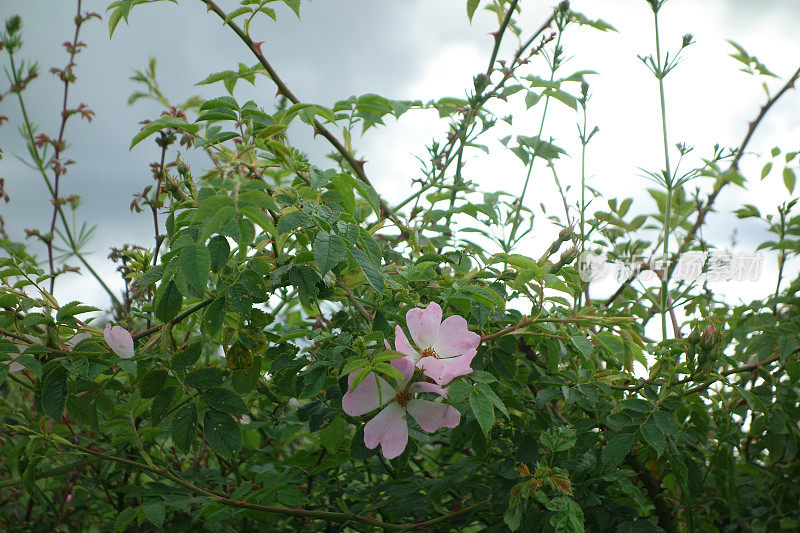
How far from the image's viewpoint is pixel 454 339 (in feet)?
3.18

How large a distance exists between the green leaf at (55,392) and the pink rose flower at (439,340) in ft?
1.85

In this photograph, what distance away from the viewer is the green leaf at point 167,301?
0.97 metres

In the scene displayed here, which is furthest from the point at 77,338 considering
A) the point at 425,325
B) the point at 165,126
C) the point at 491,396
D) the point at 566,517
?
the point at 566,517

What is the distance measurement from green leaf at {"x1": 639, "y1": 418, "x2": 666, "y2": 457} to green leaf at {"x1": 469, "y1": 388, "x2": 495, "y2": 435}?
12.6 inches

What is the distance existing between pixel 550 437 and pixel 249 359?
0.52 meters

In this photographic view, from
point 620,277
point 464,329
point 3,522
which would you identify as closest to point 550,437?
point 464,329

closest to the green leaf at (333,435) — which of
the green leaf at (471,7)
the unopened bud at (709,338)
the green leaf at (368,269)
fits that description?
the green leaf at (368,269)

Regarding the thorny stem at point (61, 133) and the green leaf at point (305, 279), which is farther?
the thorny stem at point (61, 133)

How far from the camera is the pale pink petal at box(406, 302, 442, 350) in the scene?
957 millimetres

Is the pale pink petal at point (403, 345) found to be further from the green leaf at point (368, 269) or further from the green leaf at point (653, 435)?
the green leaf at point (653, 435)

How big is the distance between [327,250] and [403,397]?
0.26 m

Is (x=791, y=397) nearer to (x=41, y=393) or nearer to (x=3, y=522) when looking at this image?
(x=41, y=393)

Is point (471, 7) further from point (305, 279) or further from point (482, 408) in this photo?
point (482, 408)

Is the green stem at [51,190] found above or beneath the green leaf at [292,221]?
above
